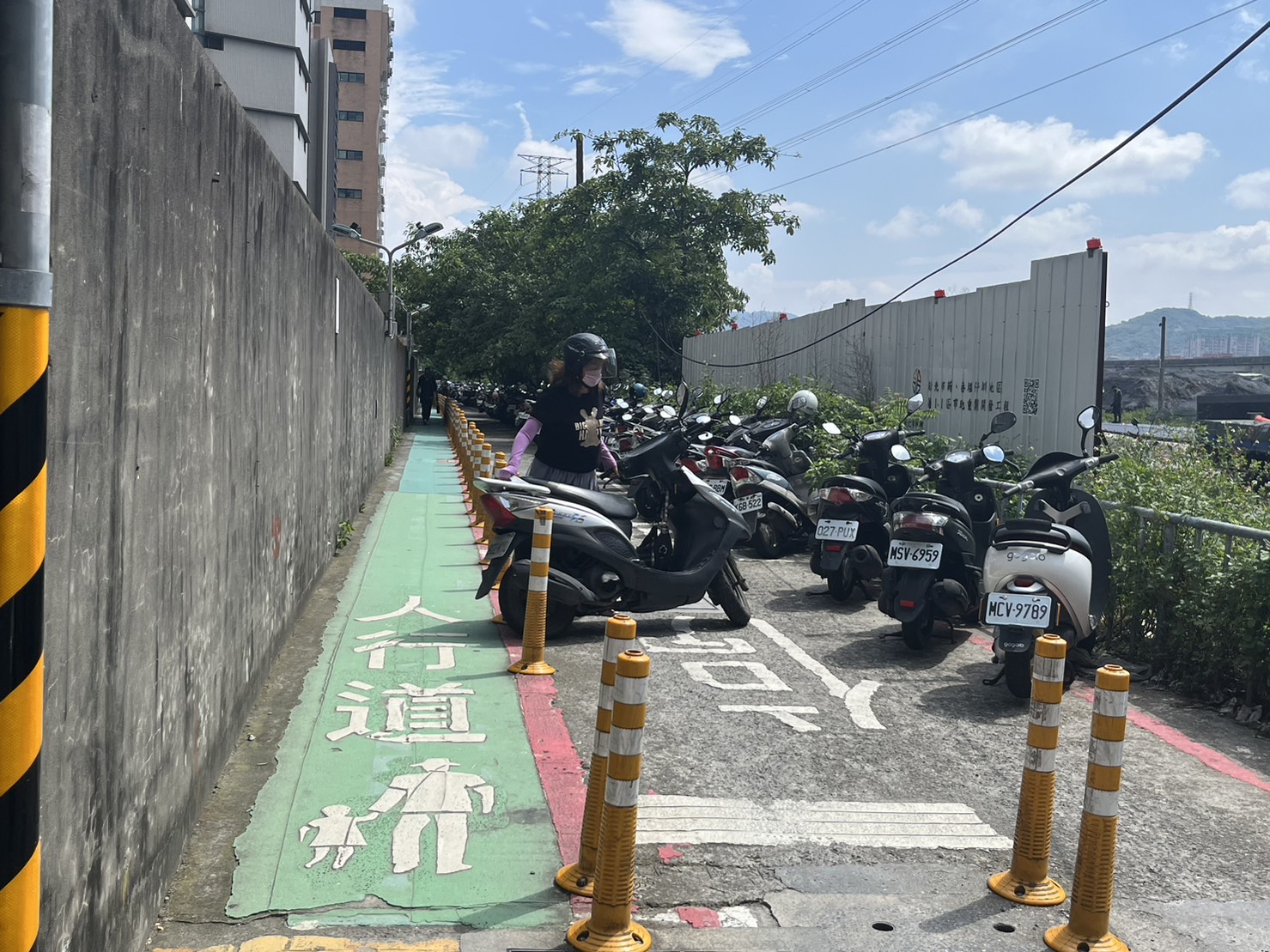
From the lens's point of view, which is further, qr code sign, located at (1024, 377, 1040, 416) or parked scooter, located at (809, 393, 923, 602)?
qr code sign, located at (1024, 377, 1040, 416)

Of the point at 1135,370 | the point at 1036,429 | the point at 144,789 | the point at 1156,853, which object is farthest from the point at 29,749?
the point at 1135,370

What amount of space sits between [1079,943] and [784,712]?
2.72 m

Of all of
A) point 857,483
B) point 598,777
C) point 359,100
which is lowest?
point 598,777

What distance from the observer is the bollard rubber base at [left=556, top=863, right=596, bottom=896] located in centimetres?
407

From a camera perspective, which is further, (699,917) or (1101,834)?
(699,917)

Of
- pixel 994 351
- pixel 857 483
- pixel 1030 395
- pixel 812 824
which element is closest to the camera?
pixel 812 824

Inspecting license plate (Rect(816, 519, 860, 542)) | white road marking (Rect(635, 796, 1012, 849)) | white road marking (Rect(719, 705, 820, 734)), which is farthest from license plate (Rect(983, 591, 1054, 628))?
license plate (Rect(816, 519, 860, 542))

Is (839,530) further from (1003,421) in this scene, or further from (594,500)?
(594,500)

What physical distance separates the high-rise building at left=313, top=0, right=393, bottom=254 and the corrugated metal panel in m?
77.8

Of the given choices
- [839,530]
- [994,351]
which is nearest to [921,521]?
[839,530]

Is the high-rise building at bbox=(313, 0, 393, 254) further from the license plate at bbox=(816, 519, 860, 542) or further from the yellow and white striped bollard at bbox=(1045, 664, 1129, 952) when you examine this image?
the yellow and white striped bollard at bbox=(1045, 664, 1129, 952)

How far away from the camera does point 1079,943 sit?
12.4 feet

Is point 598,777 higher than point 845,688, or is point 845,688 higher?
point 598,777

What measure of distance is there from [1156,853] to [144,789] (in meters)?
3.64
